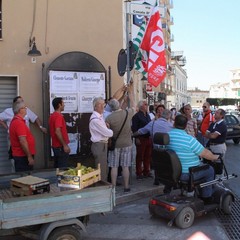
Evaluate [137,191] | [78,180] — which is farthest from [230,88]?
[78,180]

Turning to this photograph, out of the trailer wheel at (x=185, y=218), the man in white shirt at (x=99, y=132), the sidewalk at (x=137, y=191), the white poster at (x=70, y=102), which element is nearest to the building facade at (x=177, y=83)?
the white poster at (x=70, y=102)

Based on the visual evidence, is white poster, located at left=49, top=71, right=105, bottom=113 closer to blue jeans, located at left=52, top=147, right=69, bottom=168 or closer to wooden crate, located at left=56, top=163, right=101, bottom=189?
blue jeans, located at left=52, top=147, right=69, bottom=168

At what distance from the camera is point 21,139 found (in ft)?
20.3

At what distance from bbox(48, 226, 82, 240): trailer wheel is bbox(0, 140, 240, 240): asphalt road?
2.41ft

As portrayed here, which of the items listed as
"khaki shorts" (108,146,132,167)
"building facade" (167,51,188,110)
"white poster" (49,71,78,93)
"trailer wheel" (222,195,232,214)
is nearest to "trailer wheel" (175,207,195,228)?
"trailer wheel" (222,195,232,214)

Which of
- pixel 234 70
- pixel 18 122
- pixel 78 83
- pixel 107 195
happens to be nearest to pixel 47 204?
pixel 107 195

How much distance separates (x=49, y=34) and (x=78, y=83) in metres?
1.39

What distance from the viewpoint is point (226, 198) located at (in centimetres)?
611

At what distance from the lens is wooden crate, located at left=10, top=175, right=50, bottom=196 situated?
4.53 meters

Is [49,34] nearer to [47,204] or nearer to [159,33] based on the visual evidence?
[159,33]

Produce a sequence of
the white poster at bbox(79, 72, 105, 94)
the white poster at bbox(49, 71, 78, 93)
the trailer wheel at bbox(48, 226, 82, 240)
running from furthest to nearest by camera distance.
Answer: the white poster at bbox(79, 72, 105, 94) → the white poster at bbox(49, 71, 78, 93) → the trailer wheel at bbox(48, 226, 82, 240)

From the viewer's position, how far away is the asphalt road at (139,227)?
5328mm

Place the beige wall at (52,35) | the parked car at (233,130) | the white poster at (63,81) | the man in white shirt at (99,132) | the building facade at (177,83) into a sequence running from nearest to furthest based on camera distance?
the man in white shirt at (99,132), the beige wall at (52,35), the white poster at (63,81), the parked car at (233,130), the building facade at (177,83)

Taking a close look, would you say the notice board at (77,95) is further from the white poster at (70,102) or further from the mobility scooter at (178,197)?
the mobility scooter at (178,197)
